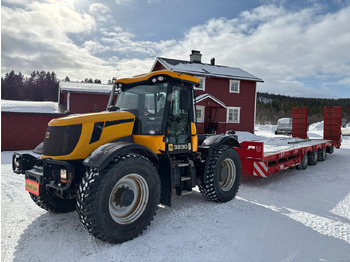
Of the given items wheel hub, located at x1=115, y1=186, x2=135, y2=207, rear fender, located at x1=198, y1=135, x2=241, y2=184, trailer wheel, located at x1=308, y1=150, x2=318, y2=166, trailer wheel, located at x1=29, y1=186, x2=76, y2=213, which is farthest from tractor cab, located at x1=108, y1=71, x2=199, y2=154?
trailer wheel, located at x1=308, y1=150, x2=318, y2=166

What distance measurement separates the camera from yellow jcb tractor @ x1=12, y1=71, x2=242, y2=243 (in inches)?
144

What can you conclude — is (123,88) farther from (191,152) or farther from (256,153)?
(256,153)

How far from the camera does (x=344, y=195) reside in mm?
6320

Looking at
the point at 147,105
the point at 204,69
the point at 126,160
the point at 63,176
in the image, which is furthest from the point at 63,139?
the point at 204,69

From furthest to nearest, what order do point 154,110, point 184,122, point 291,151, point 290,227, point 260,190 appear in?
1. point 291,151
2. point 260,190
3. point 184,122
4. point 154,110
5. point 290,227

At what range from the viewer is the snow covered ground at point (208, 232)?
3.51 m

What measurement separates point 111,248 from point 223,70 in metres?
23.7

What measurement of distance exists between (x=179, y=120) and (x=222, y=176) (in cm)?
170

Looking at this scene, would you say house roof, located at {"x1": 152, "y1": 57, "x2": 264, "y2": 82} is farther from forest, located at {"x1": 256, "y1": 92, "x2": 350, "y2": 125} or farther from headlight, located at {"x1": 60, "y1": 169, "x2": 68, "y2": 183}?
forest, located at {"x1": 256, "y1": 92, "x2": 350, "y2": 125}

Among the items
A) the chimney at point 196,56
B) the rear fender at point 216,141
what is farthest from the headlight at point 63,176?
the chimney at point 196,56

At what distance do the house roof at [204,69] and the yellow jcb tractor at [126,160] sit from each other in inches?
672

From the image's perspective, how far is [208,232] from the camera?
4188 millimetres

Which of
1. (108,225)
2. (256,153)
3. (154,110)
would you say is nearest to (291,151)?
(256,153)

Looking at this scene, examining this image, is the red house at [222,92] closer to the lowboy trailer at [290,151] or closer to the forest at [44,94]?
the lowboy trailer at [290,151]
